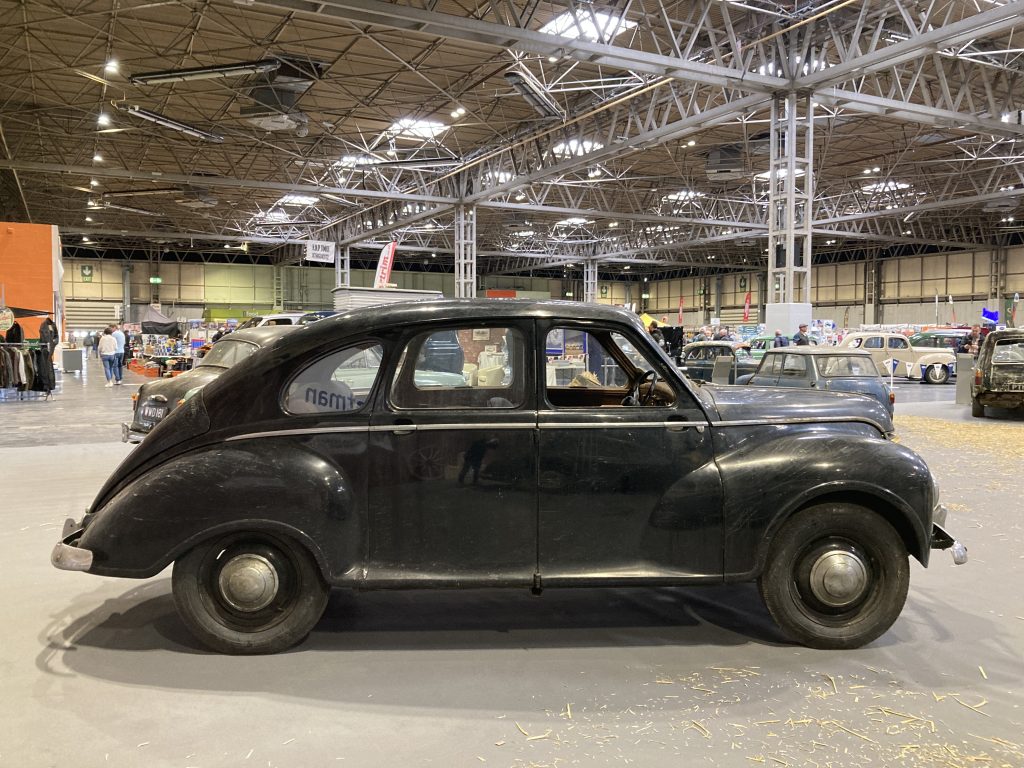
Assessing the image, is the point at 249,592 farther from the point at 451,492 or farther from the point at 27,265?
the point at 27,265

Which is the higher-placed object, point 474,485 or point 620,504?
point 474,485

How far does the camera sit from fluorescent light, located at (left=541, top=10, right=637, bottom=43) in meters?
13.9

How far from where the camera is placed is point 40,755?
2877mm

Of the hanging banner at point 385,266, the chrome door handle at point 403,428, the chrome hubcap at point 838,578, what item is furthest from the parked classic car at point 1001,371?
the chrome door handle at point 403,428

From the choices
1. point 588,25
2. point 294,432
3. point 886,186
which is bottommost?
point 294,432

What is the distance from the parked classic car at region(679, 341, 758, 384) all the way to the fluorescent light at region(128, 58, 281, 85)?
11891 millimetres

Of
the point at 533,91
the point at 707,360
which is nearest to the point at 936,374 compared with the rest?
the point at 707,360

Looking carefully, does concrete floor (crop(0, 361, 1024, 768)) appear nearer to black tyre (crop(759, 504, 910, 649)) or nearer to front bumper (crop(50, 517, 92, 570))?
black tyre (crop(759, 504, 910, 649))

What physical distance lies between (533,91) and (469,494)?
17.1 meters

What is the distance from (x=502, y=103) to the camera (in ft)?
69.1

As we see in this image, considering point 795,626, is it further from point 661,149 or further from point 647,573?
point 661,149

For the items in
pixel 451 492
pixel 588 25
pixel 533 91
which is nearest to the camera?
pixel 451 492

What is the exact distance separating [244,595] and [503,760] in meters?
1.63

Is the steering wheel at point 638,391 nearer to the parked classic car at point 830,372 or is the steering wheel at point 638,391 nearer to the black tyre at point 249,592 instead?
the black tyre at point 249,592
